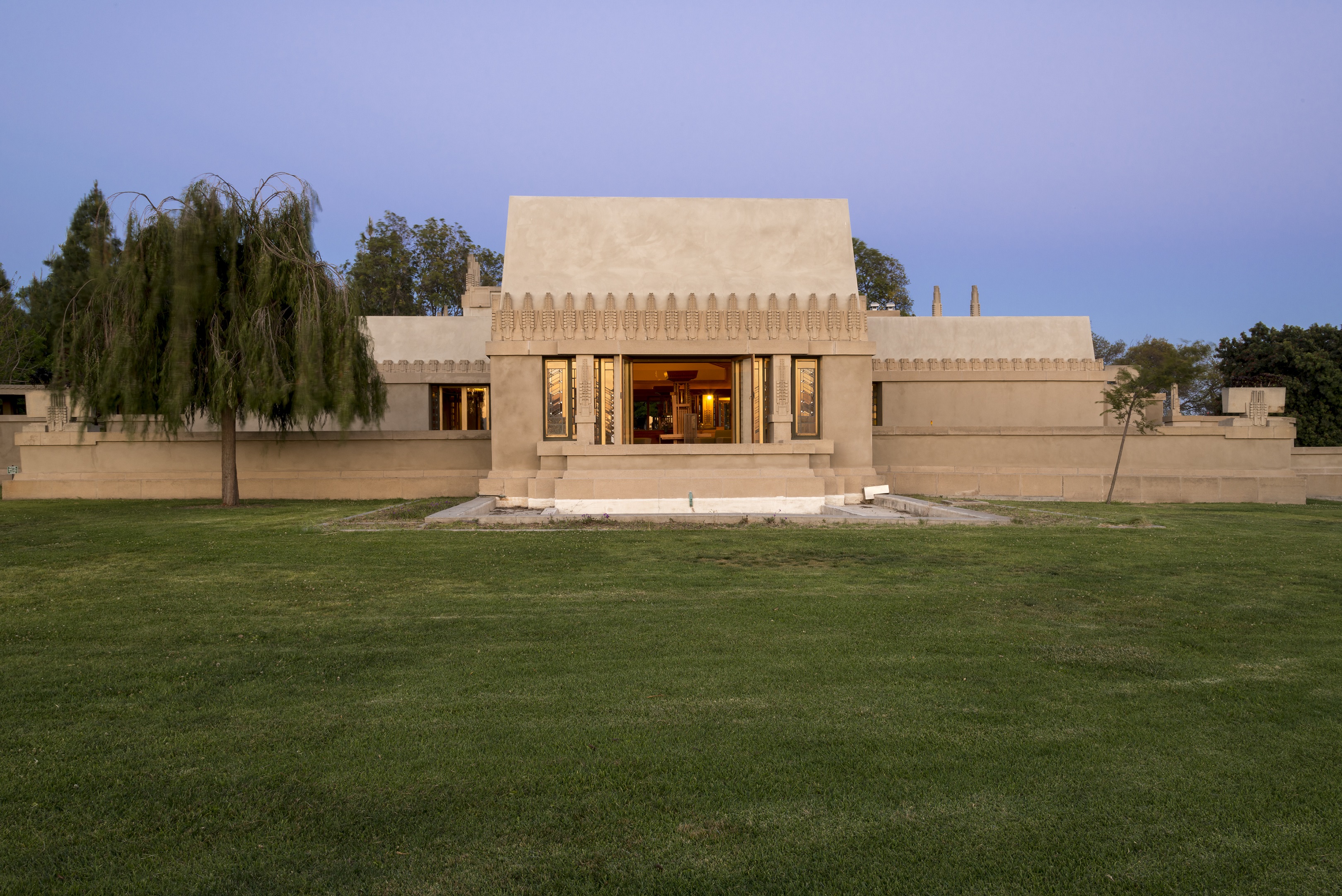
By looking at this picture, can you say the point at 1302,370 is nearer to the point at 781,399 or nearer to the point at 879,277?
the point at 879,277

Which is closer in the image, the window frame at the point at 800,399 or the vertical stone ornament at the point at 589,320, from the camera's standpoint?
the vertical stone ornament at the point at 589,320

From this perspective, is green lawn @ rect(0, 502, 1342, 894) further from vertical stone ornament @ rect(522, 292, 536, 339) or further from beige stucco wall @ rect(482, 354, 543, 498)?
vertical stone ornament @ rect(522, 292, 536, 339)

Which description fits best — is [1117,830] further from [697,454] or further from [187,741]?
[697,454]

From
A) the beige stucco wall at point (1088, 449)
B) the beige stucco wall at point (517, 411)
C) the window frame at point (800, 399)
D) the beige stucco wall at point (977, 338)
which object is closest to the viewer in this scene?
the beige stucco wall at point (517, 411)

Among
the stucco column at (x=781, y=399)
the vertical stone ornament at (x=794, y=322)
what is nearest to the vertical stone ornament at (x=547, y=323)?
the stucco column at (x=781, y=399)

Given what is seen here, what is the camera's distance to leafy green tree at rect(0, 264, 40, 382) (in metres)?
50.9

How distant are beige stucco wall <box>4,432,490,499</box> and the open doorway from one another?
610 cm

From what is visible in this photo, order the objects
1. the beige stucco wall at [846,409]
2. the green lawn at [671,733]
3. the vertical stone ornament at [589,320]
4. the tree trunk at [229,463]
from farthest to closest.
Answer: the beige stucco wall at [846,409] < the vertical stone ornament at [589,320] < the tree trunk at [229,463] < the green lawn at [671,733]

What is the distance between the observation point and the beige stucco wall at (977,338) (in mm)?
33750

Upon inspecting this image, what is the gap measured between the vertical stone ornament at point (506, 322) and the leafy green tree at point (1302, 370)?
47.8 meters

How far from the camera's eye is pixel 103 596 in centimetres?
973

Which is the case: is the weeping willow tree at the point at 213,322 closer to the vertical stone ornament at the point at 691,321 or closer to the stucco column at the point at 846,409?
the vertical stone ornament at the point at 691,321

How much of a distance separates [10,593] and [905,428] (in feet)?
73.2

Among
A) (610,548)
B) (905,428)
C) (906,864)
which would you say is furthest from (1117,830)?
(905,428)
